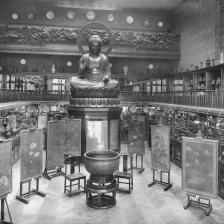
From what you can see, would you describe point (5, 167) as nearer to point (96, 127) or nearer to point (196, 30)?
point (96, 127)

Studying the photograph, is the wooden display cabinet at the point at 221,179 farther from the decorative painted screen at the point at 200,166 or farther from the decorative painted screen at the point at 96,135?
the decorative painted screen at the point at 96,135

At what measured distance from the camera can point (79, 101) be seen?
7305 mm

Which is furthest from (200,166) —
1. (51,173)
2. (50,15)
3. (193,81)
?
(50,15)

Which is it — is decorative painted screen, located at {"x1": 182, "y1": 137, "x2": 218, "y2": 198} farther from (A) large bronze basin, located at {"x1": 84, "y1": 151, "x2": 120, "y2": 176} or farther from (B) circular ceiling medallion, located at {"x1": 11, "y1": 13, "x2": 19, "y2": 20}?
(B) circular ceiling medallion, located at {"x1": 11, "y1": 13, "x2": 19, "y2": 20}

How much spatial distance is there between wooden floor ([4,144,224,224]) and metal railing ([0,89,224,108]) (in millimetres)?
2308

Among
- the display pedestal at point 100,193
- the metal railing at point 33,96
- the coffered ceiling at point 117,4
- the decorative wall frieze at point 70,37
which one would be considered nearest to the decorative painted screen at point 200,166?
the display pedestal at point 100,193

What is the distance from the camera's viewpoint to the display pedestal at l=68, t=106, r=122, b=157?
7.04m

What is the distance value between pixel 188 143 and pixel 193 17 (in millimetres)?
10506

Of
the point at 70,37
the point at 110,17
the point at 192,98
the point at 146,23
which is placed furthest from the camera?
the point at 146,23

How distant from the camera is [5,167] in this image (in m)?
3.88

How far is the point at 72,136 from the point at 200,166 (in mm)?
2945

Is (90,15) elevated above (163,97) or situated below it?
above

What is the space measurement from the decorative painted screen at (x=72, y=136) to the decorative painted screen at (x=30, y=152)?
1123 millimetres

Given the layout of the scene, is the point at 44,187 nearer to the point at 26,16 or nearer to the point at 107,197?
the point at 107,197
